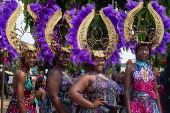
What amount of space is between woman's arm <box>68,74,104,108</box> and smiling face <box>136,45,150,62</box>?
1.20 m

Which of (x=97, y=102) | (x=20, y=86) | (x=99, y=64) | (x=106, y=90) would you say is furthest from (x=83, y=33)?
(x=20, y=86)

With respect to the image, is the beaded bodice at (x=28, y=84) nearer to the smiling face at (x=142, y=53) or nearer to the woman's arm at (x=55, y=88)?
the woman's arm at (x=55, y=88)

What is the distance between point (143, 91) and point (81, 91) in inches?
51.4

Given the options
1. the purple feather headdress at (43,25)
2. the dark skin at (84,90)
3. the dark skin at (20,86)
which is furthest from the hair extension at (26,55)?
the dark skin at (84,90)

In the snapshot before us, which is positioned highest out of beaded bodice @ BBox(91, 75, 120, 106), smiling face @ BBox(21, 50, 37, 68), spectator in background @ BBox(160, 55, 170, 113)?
smiling face @ BBox(21, 50, 37, 68)

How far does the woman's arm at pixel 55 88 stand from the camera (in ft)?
15.0

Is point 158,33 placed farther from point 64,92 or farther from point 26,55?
point 26,55

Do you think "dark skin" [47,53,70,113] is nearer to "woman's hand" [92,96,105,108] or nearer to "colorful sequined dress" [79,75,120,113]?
"colorful sequined dress" [79,75,120,113]

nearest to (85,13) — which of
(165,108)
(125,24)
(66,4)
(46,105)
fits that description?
(125,24)

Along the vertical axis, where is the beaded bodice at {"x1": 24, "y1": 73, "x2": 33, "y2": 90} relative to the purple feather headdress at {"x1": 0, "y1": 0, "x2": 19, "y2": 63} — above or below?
below

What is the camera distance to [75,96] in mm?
3984

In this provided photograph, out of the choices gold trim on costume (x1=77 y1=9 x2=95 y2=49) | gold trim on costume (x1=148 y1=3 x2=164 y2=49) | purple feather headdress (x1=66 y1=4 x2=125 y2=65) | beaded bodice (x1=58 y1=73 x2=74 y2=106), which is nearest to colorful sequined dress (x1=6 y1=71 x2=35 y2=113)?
beaded bodice (x1=58 y1=73 x2=74 y2=106)

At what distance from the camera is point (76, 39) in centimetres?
468

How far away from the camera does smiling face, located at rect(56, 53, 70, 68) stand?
4.94 meters
